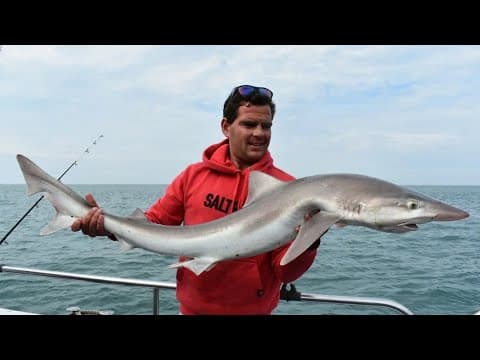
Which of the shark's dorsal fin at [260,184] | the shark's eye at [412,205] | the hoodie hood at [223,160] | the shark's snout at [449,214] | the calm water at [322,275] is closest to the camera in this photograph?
the shark's snout at [449,214]

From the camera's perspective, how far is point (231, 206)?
10.0ft

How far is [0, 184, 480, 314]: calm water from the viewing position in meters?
9.62

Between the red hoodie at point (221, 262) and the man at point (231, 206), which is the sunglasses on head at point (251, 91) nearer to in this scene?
the man at point (231, 206)

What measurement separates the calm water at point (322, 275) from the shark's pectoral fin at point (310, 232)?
5776 millimetres

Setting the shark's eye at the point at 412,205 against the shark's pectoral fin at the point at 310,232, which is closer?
the shark's eye at the point at 412,205

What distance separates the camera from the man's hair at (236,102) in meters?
2.92

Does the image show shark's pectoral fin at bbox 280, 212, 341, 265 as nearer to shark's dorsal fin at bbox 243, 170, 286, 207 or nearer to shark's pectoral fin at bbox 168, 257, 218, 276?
shark's dorsal fin at bbox 243, 170, 286, 207

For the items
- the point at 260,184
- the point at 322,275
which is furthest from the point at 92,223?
the point at 322,275

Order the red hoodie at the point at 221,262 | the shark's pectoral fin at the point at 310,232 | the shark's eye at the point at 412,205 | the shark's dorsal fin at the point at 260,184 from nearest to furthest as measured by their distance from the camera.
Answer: the shark's eye at the point at 412,205, the shark's pectoral fin at the point at 310,232, the shark's dorsal fin at the point at 260,184, the red hoodie at the point at 221,262

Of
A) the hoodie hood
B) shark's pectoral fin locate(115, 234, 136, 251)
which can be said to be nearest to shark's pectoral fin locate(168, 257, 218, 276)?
shark's pectoral fin locate(115, 234, 136, 251)

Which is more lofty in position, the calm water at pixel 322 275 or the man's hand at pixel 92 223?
the man's hand at pixel 92 223

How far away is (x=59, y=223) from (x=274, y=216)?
1865 mm

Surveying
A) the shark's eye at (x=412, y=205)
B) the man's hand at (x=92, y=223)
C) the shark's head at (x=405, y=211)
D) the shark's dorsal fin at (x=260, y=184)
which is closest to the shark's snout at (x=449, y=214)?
the shark's head at (x=405, y=211)

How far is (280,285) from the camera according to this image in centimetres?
327
